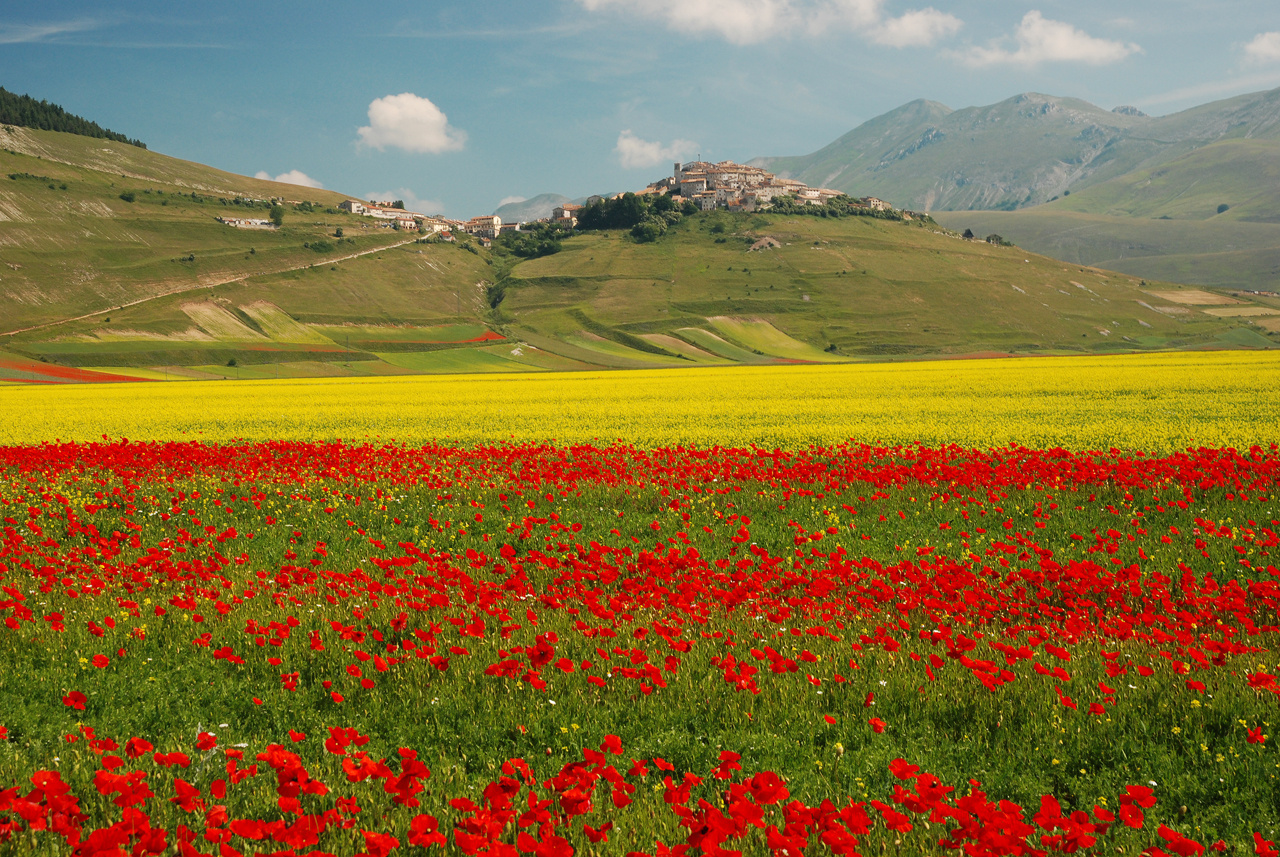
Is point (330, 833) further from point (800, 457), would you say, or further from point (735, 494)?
point (800, 457)

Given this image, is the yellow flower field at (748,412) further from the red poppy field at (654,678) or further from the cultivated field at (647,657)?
the red poppy field at (654,678)

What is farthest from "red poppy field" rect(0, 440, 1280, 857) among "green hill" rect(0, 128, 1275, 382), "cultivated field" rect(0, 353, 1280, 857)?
"green hill" rect(0, 128, 1275, 382)

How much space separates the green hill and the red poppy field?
102859mm

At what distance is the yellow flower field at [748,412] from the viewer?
2284cm

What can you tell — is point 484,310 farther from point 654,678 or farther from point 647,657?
point 654,678

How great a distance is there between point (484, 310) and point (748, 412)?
15930 centimetres

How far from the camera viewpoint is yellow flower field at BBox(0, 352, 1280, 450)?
22844mm

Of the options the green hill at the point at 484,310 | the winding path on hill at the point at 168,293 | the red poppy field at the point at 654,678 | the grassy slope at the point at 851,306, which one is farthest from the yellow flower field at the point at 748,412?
the winding path on hill at the point at 168,293

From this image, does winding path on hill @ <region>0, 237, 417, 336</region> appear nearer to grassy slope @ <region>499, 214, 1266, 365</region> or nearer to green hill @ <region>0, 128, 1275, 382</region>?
green hill @ <region>0, 128, 1275, 382</region>

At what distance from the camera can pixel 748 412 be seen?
101 ft

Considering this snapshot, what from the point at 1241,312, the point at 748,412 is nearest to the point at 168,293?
the point at 748,412

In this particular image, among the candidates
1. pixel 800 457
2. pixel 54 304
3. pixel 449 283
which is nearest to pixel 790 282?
pixel 449 283

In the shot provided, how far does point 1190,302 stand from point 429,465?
22858 cm

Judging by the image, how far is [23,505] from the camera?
1393 cm
